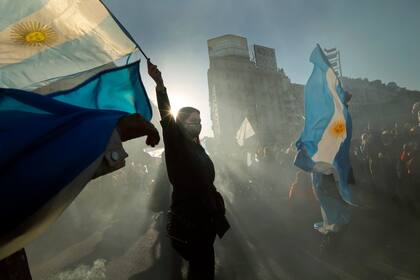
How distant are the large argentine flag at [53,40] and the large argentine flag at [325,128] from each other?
376 cm

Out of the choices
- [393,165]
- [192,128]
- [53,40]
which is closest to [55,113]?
[192,128]

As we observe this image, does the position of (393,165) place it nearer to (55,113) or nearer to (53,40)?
(53,40)

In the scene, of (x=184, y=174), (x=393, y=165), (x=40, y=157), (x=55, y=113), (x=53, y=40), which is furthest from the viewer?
(x=393, y=165)

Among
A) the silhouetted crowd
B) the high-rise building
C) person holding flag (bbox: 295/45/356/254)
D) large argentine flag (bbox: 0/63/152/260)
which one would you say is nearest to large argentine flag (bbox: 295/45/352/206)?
person holding flag (bbox: 295/45/356/254)

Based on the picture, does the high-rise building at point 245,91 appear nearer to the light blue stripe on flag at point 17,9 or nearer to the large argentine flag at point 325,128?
the large argentine flag at point 325,128

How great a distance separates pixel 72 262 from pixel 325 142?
5.64 m

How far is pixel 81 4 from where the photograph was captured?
10.7ft

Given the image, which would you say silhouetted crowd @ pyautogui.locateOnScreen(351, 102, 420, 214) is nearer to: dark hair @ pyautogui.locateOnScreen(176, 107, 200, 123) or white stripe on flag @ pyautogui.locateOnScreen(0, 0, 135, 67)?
dark hair @ pyautogui.locateOnScreen(176, 107, 200, 123)

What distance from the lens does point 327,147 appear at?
5773 mm

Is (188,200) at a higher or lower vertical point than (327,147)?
higher

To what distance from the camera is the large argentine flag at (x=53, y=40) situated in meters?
3.03

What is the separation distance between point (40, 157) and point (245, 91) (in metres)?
56.9

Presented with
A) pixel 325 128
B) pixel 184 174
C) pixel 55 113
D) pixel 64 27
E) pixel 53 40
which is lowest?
pixel 325 128

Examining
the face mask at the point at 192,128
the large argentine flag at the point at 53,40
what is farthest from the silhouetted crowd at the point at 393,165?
the large argentine flag at the point at 53,40
